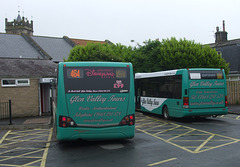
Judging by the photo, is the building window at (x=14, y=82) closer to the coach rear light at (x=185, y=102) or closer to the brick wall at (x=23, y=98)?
the brick wall at (x=23, y=98)

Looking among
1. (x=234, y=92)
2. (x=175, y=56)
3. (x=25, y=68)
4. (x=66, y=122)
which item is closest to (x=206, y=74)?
(x=66, y=122)

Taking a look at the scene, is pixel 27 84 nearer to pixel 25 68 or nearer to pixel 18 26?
pixel 25 68

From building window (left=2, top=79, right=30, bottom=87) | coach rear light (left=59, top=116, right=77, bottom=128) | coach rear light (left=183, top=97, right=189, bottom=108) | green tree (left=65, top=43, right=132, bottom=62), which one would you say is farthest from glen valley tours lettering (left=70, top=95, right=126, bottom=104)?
green tree (left=65, top=43, right=132, bottom=62)

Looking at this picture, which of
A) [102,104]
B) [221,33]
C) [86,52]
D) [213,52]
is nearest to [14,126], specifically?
[102,104]

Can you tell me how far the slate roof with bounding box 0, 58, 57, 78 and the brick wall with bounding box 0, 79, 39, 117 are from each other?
2.09 ft

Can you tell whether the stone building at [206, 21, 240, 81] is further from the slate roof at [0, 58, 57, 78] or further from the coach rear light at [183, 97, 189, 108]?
the slate roof at [0, 58, 57, 78]

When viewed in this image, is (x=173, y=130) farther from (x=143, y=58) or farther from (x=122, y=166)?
(x=143, y=58)

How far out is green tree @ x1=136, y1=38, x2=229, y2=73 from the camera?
29.1m

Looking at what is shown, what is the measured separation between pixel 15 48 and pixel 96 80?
4409cm

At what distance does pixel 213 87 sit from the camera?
14281mm

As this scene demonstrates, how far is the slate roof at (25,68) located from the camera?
59.1 feet

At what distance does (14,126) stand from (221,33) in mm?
38101

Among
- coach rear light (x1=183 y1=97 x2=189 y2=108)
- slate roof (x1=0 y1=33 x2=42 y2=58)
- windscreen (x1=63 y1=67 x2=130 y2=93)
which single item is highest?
slate roof (x1=0 y1=33 x2=42 y2=58)

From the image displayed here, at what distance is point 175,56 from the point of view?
29203 millimetres
